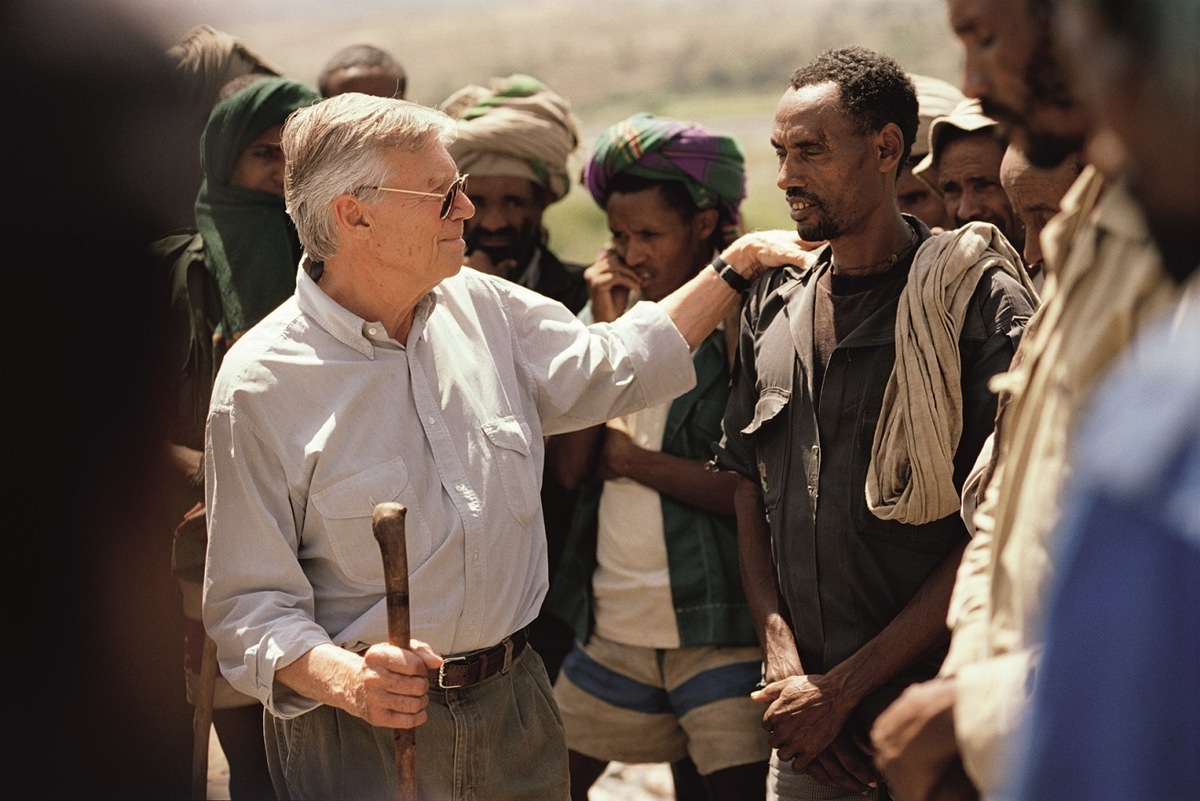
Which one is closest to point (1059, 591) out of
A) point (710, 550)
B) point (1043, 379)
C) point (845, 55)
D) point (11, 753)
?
point (1043, 379)

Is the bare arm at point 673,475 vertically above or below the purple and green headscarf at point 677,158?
below

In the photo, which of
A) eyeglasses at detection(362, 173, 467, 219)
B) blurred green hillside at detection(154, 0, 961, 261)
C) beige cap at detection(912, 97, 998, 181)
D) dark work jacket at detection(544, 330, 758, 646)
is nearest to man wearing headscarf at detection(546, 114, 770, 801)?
dark work jacket at detection(544, 330, 758, 646)

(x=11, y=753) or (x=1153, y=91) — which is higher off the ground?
(x=1153, y=91)

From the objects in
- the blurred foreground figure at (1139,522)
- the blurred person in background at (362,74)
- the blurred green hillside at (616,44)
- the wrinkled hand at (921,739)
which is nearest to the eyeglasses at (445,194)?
the wrinkled hand at (921,739)

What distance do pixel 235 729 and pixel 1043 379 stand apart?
3289 mm

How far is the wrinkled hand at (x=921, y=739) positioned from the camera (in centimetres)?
191

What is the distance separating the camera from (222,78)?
A: 16.6 feet

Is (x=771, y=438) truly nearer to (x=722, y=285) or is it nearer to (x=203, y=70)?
(x=722, y=285)

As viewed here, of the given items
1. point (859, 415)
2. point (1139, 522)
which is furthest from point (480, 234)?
point (1139, 522)

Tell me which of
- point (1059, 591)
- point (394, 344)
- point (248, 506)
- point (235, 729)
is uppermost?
point (1059, 591)

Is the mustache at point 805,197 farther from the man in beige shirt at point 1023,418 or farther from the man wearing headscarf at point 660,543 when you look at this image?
the man in beige shirt at point 1023,418

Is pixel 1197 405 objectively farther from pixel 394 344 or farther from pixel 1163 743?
pixel 394 344

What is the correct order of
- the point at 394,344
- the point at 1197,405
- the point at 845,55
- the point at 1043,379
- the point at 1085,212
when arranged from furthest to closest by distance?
the point at 845,55 → the point at 394,344 → the point at 1085,212 → the point at 1043,379 → the point at 1197,405

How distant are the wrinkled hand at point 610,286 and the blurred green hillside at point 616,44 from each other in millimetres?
11229
